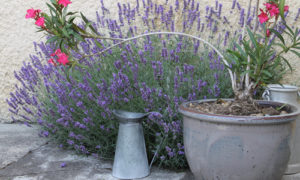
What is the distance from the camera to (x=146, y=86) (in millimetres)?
2318

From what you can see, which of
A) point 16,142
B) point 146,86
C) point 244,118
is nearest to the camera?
point 244,118

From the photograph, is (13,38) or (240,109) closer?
(240,109)

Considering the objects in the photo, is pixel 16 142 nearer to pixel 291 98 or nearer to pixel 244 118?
pixel 244 118

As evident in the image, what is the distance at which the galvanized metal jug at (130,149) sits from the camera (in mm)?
2215

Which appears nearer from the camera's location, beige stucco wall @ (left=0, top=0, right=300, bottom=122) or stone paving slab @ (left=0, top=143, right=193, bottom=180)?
stone paving slab @ (left=0, top=143, right=193, bottom=180)

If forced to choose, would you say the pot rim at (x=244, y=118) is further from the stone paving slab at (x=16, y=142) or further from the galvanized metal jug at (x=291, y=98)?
the stone paving slab at (x=16, y=142)

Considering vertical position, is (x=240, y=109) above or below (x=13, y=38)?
below

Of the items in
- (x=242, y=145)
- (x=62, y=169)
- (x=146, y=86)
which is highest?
(x=146, y=86)

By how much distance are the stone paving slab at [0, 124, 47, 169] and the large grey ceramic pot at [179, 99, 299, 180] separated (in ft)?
4.91

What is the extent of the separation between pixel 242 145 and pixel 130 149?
780mm

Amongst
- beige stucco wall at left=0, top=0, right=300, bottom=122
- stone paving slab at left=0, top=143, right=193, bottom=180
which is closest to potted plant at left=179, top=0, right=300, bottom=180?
stone paving slab at left=0, top=143, right=193, bottom=180

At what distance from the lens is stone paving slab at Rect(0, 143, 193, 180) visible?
88.5 inches

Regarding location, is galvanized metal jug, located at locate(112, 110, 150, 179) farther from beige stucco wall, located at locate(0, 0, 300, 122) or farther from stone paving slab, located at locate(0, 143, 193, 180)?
beige stucco wall, located at locate(0, 0, 300, 122)

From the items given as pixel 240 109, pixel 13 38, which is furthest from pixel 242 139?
pixel 13 38
